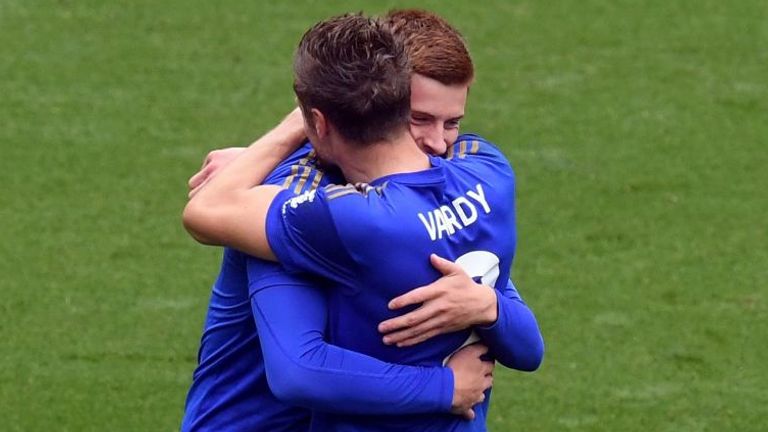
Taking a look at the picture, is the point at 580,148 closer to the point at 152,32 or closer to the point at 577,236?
the point at 577,236

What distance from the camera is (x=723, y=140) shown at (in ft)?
25.1

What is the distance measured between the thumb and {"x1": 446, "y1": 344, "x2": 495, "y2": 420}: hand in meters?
0.20

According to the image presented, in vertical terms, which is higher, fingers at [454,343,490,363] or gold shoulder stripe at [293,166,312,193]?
gold shoulder stripe at [293,166,312,193]


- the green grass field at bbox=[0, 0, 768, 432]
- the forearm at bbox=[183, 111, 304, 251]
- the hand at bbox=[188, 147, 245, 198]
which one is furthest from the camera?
the green grass field at bbox=[0, 0, 768, 432]

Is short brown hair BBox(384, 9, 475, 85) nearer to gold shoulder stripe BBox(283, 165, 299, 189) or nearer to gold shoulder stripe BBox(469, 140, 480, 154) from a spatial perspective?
gold shoulder stripe BBox(469, 140, 480, 154)

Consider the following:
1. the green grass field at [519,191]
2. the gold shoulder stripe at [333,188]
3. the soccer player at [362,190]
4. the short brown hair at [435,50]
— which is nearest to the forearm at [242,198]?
the soccer player at [362,190]

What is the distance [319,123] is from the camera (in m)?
2.78

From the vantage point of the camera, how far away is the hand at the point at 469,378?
2859 mm

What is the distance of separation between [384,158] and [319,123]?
131 millimetres

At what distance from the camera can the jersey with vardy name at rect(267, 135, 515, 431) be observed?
2.71 meters

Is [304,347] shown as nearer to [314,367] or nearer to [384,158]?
[314,367]

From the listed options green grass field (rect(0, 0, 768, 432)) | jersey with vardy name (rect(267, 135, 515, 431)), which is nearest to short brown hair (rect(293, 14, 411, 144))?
jersey with vardy name (rect(267, 135, 515, 431))

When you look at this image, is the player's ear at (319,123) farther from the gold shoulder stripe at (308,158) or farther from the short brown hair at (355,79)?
the gold shoulder stripe at (308,158)

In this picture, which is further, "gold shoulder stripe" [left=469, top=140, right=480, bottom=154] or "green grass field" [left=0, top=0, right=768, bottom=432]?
"green grass field" [left=0, top=0, right=768, bottom=432]
